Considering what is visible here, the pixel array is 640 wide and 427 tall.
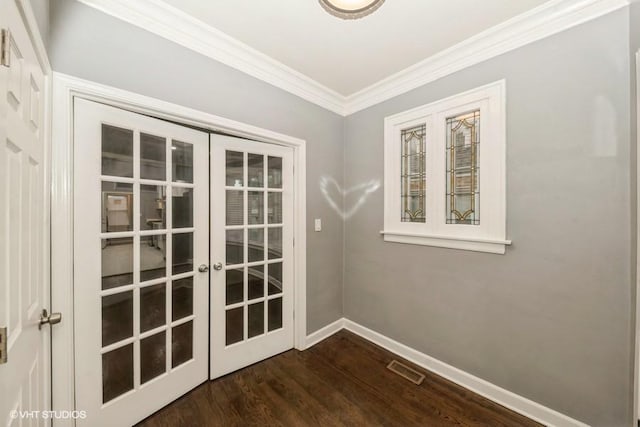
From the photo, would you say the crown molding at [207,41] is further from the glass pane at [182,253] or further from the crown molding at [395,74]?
the glass pane at [182,253]

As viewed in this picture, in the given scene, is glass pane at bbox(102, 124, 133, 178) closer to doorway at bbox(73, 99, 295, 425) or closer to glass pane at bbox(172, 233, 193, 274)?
doorway at bbox(73, 99, 295, 425)

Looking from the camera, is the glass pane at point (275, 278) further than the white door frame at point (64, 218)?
Yes

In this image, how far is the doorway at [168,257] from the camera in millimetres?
1396

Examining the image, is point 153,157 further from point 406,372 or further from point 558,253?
point 558,253

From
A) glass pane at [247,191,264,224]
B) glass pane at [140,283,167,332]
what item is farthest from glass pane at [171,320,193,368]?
glass pane at [247,191,264,224]

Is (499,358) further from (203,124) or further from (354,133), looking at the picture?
(203,124)

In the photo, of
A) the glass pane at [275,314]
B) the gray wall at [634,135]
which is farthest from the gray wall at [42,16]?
the gray wall at [634,135]

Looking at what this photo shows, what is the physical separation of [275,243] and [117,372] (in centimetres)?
135

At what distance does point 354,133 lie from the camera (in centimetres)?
279

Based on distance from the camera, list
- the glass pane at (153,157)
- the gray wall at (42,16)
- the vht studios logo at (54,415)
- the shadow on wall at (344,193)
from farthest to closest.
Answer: the shadow on wall at (344,193) < the glass pane at (153,157) < the gray wall at (42,16) < the vht studios logo at (54,415)

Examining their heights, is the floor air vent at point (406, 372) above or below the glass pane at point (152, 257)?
below

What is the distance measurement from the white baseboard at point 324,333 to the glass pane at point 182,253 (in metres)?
1.41

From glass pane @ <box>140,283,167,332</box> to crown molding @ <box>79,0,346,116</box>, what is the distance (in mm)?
1683

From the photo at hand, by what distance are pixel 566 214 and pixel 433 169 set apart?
2.98 feet
